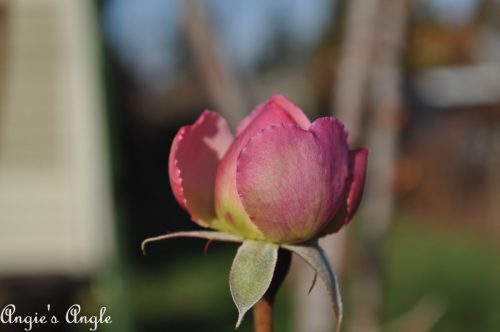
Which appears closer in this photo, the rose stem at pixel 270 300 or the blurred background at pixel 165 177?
the rose stem at pixel 270 300

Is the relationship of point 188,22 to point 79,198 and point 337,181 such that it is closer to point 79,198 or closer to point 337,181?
point 337,181

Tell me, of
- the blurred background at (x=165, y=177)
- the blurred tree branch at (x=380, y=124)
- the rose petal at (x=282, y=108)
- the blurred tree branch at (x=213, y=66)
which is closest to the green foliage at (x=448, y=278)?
the blurred background at (x=165, y=177)

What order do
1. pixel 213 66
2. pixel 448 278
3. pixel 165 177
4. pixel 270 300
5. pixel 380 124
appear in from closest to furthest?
pixel 270 300 < pixel 213 66 < pixel 380 124 < pixel 448 278 < pixel 165 177

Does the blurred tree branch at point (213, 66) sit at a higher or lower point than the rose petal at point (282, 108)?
higher

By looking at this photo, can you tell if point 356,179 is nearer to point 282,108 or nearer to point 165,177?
point 282,108

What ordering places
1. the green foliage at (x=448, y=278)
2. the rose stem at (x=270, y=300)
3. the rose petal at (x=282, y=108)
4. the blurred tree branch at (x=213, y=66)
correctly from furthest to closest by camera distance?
the green foliage at (x=448, y=278)
the blurred tree branch at (x=213, y=66)
the rose petal at (x=282, y=108)
the rose stem at (x=270, y=300)

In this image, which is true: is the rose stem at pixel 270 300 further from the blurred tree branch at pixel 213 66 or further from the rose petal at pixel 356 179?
the blurred tree branch at pixel 213 66

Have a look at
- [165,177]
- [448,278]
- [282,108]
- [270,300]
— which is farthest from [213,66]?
[165,177]
